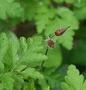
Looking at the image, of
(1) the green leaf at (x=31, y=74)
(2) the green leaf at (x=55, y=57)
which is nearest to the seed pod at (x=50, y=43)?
(1) the green leaf at (x=31, y=74)

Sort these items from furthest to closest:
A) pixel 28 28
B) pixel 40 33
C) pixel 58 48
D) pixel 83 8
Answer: pixel 28 28
pixel 83 8
pixel 58 48
pixel 40 33

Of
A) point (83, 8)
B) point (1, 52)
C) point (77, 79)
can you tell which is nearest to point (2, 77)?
point (1, 52)

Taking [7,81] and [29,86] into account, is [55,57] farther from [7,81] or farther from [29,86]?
[7,81]

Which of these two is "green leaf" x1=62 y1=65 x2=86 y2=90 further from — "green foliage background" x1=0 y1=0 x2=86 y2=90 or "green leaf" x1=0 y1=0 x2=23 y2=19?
"green leaf" x1=0 y1=0 x2=23 y2=19

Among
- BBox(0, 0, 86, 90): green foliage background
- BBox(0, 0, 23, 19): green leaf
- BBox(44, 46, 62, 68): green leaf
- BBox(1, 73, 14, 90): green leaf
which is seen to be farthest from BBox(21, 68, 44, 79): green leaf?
BBox(44, 46, 62, 68): green leaf

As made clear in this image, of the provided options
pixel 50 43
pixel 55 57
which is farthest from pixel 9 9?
pixel 50 43

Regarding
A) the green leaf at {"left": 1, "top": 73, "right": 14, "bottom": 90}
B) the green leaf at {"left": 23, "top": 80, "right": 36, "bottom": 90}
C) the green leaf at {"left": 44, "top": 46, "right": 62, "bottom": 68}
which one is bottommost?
the green leaf at {"left": 44, "top": 46, "right": 62, "bottom": 68}

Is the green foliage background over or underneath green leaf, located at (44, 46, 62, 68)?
over

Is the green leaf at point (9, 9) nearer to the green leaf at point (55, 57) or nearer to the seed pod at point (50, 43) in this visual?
the green leaf at point (55, 57)

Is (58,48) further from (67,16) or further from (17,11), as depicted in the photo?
(17,11)
